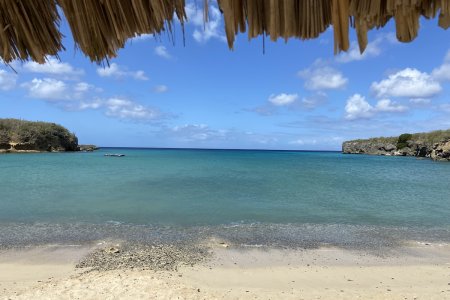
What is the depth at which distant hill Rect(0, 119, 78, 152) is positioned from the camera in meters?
61.8

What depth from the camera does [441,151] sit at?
52.6m

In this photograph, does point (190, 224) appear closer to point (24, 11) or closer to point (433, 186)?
point (24, 11)

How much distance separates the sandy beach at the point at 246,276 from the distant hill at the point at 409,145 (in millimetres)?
53378

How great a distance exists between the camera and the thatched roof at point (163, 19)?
166cm

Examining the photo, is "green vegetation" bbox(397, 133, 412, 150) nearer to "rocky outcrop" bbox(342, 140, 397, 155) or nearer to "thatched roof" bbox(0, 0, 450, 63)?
"rocky outcrop" bbox(342, 140, 397, 155)

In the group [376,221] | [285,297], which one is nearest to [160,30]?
[285,297]

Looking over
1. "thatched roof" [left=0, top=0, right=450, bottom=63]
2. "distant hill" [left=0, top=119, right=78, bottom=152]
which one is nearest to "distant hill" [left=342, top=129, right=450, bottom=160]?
"thatched roof" [left=0, top=0, right=450, bottom=63]

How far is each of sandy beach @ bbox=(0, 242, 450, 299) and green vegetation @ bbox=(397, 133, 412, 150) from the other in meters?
72.9

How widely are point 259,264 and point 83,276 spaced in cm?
350

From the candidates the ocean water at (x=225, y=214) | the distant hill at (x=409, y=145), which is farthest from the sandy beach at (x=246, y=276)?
the distant hill at (x=409, y=145)

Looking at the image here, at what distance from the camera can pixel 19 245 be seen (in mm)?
8477

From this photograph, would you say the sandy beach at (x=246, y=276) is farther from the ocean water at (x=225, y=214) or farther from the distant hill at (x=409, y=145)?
the distant hill at (x=409, y=145)

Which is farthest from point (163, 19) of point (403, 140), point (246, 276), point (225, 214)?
point (403, 140)

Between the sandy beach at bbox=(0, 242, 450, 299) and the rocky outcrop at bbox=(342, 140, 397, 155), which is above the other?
the rocky outcrop at bbox=(342, 140, 397, 155)
